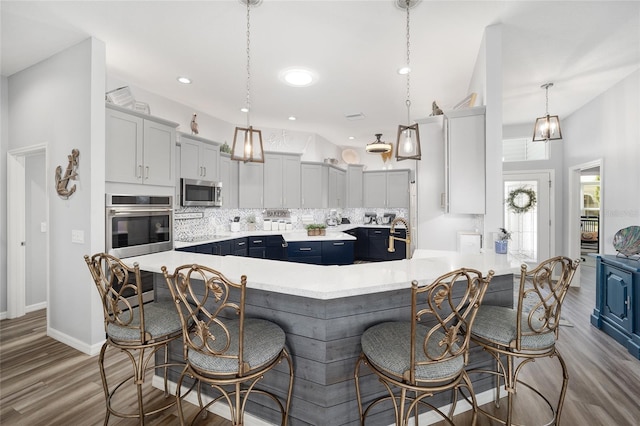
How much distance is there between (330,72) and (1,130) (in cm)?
407

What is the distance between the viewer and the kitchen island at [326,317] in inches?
62.1

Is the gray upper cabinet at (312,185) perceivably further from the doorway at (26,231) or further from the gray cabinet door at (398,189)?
the doorway at (26,231)

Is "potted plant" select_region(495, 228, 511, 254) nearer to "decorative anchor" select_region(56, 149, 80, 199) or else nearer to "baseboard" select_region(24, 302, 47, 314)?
"decorative anchor" select_region(56, 149, 80, 199)

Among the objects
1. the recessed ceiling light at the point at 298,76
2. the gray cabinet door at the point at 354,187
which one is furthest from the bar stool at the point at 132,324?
the gray cabinet door at the point at 354,187

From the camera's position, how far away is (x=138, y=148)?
10.9ft

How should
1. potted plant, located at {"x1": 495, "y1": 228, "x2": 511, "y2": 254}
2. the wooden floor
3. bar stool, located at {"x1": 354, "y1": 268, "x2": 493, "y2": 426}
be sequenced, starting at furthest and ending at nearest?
1. potted plant, located at {"x1": 495, "y1": 228, "x2": 511, "y2": 254}
2. the wooden floor
3. bar stool, located at {"x1": 354, "y1": 268, "x2": 493, "y2": 426}

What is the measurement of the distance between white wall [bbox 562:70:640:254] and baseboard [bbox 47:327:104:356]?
19.8ft

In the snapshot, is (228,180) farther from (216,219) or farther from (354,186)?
(354,186)

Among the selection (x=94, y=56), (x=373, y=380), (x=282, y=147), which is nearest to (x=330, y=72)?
(x=94, y=56)

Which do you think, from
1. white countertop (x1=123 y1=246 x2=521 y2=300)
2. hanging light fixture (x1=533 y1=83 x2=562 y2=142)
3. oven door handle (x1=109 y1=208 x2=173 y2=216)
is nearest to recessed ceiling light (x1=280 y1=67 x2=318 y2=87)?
oven door handle (x1=109 y1=208 x2=173 y2=216)

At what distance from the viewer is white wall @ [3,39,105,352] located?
2863 mm

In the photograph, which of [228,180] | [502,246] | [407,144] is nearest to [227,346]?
[407,144]

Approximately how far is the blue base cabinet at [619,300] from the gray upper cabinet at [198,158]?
5.29 meters

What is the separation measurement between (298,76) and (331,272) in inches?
115
